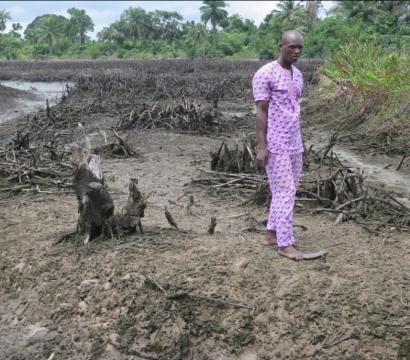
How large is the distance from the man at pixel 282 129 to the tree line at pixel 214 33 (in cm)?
2449

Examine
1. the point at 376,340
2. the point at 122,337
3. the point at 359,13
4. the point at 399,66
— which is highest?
the point at 359,13

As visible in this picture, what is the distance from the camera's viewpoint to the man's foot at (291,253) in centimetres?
358

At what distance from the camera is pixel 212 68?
28984 mm

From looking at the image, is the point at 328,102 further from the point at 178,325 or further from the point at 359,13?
the point at 359,13

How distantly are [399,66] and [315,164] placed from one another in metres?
3.33

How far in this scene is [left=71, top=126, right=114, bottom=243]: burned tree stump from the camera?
4051mm

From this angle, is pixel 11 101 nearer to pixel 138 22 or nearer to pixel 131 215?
pixel 131 215

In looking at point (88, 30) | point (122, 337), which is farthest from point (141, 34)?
point (122, 337)

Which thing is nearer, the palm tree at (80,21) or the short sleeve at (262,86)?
the short sleeve at (262,86)

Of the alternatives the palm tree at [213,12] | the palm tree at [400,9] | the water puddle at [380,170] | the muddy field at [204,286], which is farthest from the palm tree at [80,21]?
the muddy field at [204,286]

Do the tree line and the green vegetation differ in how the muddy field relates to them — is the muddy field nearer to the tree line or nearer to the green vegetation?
the green vegetation

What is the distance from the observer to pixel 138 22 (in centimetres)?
6234

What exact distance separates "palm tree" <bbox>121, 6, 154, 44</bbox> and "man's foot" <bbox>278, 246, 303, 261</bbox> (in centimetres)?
6077

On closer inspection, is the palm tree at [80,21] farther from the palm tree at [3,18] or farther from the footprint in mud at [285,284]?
the footprint in mud at [285,284]
